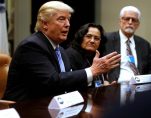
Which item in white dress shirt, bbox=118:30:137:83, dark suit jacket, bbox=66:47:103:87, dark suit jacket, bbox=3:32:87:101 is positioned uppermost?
dark suit jacket, bbox=3:32:87:101

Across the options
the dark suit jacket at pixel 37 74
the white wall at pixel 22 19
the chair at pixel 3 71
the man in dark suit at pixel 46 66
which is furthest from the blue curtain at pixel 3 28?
the dark suit jacket at pixel 37 74

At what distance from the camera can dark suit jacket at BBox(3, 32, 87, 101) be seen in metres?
1.89

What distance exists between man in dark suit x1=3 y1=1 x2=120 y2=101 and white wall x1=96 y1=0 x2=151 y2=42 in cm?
325

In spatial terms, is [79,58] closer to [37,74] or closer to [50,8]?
[50,8]

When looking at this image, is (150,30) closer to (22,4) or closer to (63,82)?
(22,4)

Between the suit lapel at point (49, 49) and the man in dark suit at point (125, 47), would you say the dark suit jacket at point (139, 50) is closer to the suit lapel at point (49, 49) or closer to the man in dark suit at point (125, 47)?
the man in dark suit at point (125, 47)

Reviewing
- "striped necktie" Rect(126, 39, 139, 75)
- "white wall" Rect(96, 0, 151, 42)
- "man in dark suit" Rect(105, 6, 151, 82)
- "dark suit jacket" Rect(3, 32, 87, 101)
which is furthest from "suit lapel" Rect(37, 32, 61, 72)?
"white wall" Rect(96, 0, 151, 42)

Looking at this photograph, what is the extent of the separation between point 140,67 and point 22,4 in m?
2.55

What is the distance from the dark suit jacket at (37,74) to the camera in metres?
1.89

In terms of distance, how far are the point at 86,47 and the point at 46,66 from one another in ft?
3.78

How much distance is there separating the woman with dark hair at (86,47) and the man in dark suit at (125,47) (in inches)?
17.7

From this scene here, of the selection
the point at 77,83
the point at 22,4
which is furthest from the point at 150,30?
the point at 77,83

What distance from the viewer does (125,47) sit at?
146 inches

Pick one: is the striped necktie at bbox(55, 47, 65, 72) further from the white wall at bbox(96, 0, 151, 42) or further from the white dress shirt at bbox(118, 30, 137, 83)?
the white wall at bbox(96, 0, 151, 42)
